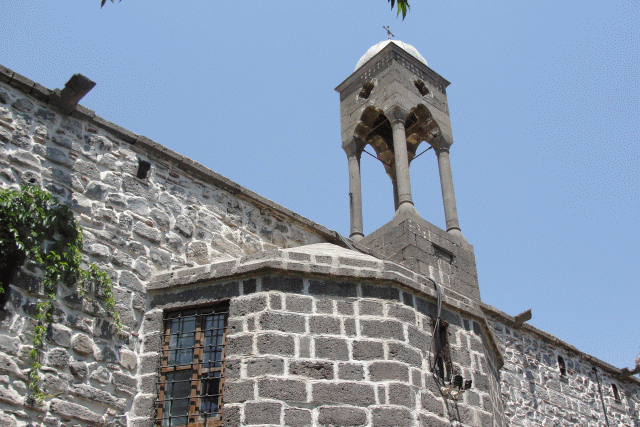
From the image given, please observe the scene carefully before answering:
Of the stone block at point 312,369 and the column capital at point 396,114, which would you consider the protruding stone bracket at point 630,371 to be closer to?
the column capital at point 396,114

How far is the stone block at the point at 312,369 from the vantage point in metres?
6.12

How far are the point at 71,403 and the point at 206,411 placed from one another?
1.21 m

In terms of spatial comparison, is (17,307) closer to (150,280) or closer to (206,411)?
(150,280)

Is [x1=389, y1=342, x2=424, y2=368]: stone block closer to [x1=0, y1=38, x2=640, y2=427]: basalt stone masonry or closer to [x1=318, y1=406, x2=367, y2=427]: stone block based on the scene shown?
[x1=0, y1=38, x2=640, y2=427]: basalt stone masonry

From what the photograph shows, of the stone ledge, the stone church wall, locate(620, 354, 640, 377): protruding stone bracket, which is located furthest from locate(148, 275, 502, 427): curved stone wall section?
locate(620, 354, 640, 377): protruding stone bracket

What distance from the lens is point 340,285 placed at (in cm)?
668

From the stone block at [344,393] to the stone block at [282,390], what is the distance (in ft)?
0.36

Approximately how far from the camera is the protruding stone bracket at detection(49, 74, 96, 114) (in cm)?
701

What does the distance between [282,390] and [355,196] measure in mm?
7726

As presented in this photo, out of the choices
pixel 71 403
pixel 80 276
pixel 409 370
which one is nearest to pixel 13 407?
pixel 71 403

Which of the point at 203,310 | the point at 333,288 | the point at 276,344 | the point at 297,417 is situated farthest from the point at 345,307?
the point at 203,310

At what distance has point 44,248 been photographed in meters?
6.45

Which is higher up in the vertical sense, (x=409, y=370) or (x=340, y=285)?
(x=340, y=285)

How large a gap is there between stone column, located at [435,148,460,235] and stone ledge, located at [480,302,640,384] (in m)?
1.93
